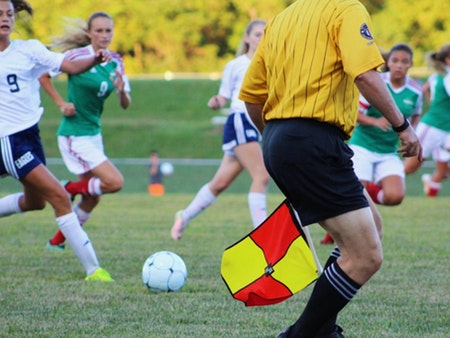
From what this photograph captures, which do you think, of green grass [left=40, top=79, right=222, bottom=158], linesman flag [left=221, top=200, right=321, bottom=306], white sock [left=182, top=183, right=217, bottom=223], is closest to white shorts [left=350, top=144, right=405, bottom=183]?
white sock [left=182, top=183, right=217, bottom=223]

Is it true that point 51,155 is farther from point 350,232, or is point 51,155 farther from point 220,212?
point 350,232

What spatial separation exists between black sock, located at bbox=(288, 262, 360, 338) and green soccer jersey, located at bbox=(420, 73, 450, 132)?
29.2 ft

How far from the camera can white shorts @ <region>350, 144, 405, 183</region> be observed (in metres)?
8.80

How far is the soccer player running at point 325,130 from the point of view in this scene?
13.5 feet

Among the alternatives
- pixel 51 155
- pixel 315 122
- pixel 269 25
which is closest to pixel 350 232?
pixel 315 122

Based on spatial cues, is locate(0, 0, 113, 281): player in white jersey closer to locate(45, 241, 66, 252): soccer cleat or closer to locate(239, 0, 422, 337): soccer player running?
locate(45, 241, 66, 252): soccer cleat

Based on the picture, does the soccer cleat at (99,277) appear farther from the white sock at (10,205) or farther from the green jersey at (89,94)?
the green jersey at (89,94)

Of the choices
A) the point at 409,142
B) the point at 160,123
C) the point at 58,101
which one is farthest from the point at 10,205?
the point at 160,123

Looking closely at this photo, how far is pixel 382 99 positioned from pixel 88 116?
5.02 metres

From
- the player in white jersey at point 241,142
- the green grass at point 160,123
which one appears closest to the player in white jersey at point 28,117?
the player in white jersey at point 241,142

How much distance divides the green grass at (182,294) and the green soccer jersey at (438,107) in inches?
109

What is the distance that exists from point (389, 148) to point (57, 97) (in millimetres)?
3237

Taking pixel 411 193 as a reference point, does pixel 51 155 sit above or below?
below

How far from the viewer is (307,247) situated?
15.9 feet
